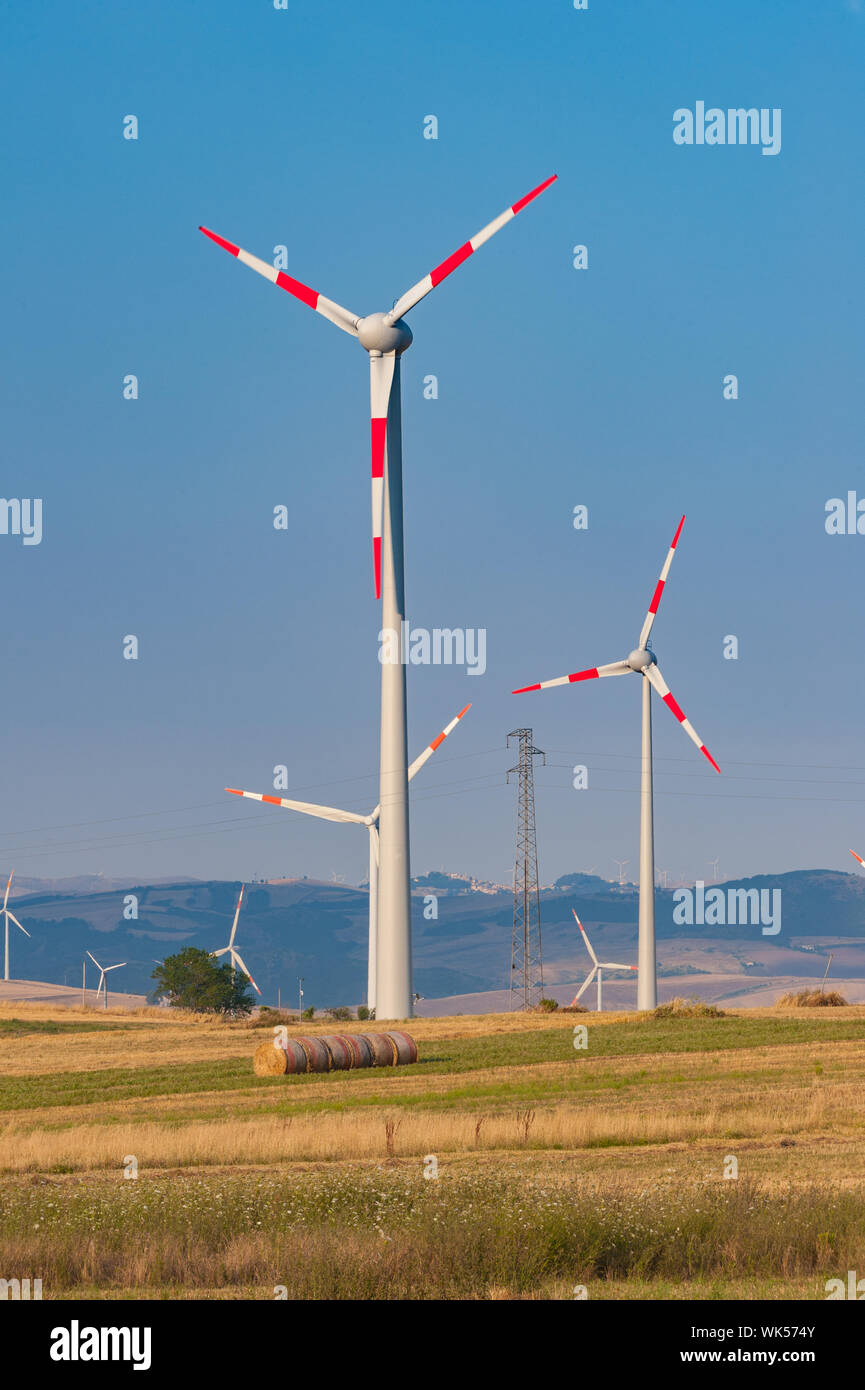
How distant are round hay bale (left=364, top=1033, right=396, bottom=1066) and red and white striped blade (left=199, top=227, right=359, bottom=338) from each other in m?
37.8

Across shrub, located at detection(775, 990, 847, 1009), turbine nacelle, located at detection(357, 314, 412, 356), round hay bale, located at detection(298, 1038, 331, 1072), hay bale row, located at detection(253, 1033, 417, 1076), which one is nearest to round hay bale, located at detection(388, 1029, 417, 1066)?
hay bale row, located at detection(253, 1033, 417, 1076)

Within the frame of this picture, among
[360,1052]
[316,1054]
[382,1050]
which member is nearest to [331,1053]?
[316,1054]

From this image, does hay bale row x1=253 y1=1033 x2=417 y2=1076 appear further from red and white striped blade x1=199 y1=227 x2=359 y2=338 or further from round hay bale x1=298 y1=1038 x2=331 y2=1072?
red and white striped blade x1=199 y1=227 x2=359 y2=338

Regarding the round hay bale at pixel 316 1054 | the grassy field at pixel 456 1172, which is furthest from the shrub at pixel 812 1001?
the round hay bale at pixel 316 1054

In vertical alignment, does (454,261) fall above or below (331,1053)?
above

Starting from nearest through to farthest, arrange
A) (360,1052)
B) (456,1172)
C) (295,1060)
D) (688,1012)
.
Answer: (456,1172) → (295,1060) → (360,1052) → (688,1012)

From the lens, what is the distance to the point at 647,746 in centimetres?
9762

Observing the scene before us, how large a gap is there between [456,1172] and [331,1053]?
29.0 metres

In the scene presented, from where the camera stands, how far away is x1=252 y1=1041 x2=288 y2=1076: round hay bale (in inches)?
2106

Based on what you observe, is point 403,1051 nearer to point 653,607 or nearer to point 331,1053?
point 331,1053

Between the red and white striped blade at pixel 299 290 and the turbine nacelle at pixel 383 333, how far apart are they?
954mm

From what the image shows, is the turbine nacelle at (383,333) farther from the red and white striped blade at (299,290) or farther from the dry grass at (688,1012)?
A: the dry grass at (688,1012)

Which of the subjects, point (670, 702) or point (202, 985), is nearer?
point (670, 702)
